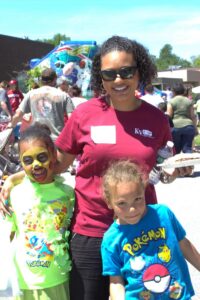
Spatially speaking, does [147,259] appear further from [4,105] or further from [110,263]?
[4,105]

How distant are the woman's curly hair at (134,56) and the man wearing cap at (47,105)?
171 inches

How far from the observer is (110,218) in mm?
2201

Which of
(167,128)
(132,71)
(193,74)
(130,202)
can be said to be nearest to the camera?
(130,202)

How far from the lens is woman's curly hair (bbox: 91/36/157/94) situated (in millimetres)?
2215

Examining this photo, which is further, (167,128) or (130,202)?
(167,128)

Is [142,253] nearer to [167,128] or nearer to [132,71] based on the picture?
[167,128]

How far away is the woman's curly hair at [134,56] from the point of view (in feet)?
7.27

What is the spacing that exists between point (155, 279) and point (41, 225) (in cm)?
63

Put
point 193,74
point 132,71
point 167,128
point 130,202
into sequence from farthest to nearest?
point 193,74
point 167,128
point 132,71
point 130,202

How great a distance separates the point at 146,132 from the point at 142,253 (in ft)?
1.80

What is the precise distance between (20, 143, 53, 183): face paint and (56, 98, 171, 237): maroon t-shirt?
0.17 m

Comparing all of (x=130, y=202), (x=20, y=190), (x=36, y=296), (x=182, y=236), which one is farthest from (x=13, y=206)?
(x=182, y=236)

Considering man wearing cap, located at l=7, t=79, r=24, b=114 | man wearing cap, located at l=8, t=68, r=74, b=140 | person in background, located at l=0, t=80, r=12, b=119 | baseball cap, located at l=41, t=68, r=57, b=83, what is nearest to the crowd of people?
man wearing cap, located at l=8, t=68, r=74, b=140

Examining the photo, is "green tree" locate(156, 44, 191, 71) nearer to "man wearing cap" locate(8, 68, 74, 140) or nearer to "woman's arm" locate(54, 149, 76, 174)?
"man wearing cap" locate(8, 68, 74, 140)
